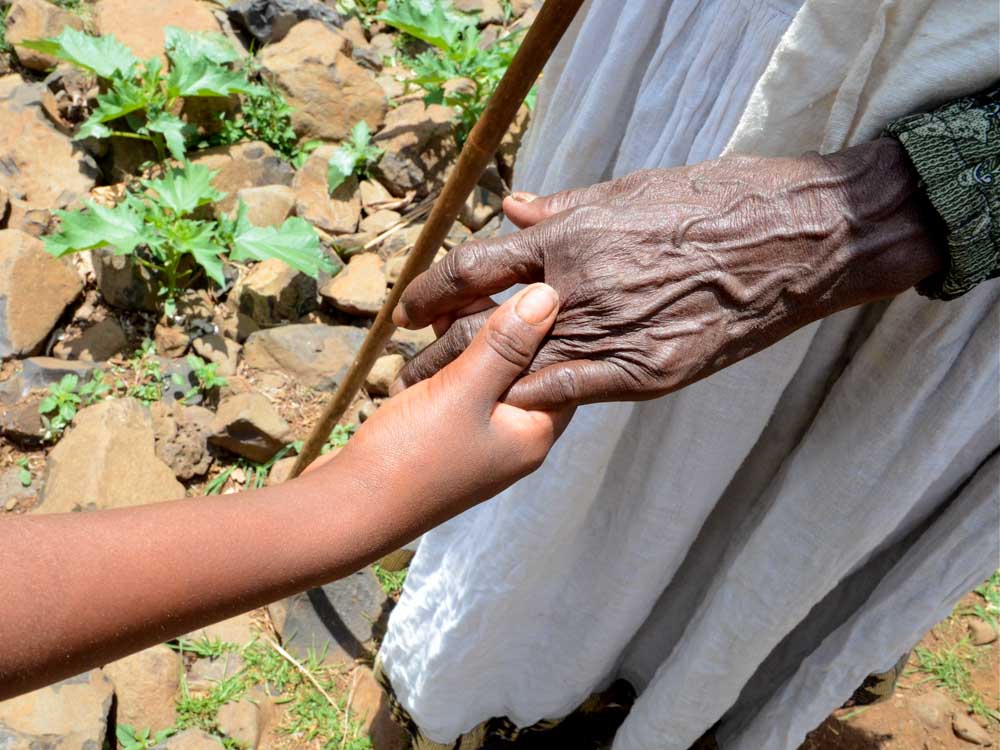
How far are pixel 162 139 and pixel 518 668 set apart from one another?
7.70 feet

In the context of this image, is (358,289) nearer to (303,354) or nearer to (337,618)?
(303,354)

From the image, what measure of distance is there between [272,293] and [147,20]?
4.64 ft

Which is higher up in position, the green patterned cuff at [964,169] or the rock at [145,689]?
the green patterned cuff at [964,169]

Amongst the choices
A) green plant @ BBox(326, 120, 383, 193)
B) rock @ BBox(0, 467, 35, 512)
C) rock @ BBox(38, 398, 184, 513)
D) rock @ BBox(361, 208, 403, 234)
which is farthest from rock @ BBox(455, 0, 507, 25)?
rock @ BBox(0, 467, 35, 512)

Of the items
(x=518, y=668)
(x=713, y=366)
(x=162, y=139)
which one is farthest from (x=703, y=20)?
(x=162, y=139)

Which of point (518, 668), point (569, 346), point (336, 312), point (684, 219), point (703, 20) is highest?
point (703, 20)

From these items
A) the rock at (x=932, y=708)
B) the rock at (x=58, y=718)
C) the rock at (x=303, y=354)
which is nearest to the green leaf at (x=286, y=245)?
the rock at (x=303, y=354)

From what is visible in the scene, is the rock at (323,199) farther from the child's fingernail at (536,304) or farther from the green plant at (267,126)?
the child's fingernail at (536,304)

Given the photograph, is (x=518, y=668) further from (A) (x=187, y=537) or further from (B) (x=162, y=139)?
(B) (x=162, y=139)

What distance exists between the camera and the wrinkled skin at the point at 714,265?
1175mm

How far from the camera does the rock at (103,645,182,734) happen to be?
2.31m

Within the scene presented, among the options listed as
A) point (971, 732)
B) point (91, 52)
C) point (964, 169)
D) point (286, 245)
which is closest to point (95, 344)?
point (286, 245)

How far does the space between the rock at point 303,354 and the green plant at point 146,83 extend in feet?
2.38

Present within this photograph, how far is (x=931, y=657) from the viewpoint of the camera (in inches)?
111
